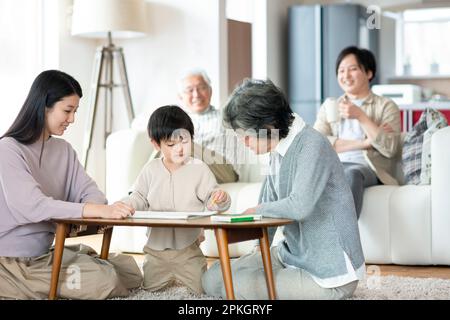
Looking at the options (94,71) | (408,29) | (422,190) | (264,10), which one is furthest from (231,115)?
(408,29)

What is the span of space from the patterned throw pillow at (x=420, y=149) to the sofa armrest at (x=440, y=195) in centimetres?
12

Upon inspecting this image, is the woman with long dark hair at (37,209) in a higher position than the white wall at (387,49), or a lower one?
lower

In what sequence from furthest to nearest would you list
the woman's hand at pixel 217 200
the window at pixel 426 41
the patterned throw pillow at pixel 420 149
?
1. the window at pixel 426 41
2. the patterned throw pillow at pixel 420 149
3. the woman's hand at pixel 217 200

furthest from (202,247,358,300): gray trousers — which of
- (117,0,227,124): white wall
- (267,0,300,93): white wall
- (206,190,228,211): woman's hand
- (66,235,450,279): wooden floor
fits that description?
(267,0,300,93): white wall

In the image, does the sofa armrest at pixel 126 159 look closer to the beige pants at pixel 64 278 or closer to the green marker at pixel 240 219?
the beige pants at pixel 64 278

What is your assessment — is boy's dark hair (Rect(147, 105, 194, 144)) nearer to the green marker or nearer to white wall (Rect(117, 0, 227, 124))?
the green marker

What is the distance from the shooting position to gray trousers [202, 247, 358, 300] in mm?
2564

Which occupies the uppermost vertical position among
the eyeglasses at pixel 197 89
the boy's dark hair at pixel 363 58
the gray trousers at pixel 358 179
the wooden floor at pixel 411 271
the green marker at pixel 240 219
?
the boy's dark hair at pixel 363 58

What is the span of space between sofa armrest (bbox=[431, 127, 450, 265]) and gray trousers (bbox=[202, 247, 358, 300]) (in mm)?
1243

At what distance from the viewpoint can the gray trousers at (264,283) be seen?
2564mm

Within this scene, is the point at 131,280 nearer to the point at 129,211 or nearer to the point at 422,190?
the point at 129,211

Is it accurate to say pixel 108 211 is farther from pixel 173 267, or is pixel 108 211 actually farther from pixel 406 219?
pixel 406 219

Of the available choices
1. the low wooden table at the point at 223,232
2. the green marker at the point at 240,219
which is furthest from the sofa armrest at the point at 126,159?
the green marker at the point at 240,219

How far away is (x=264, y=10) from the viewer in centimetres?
682
